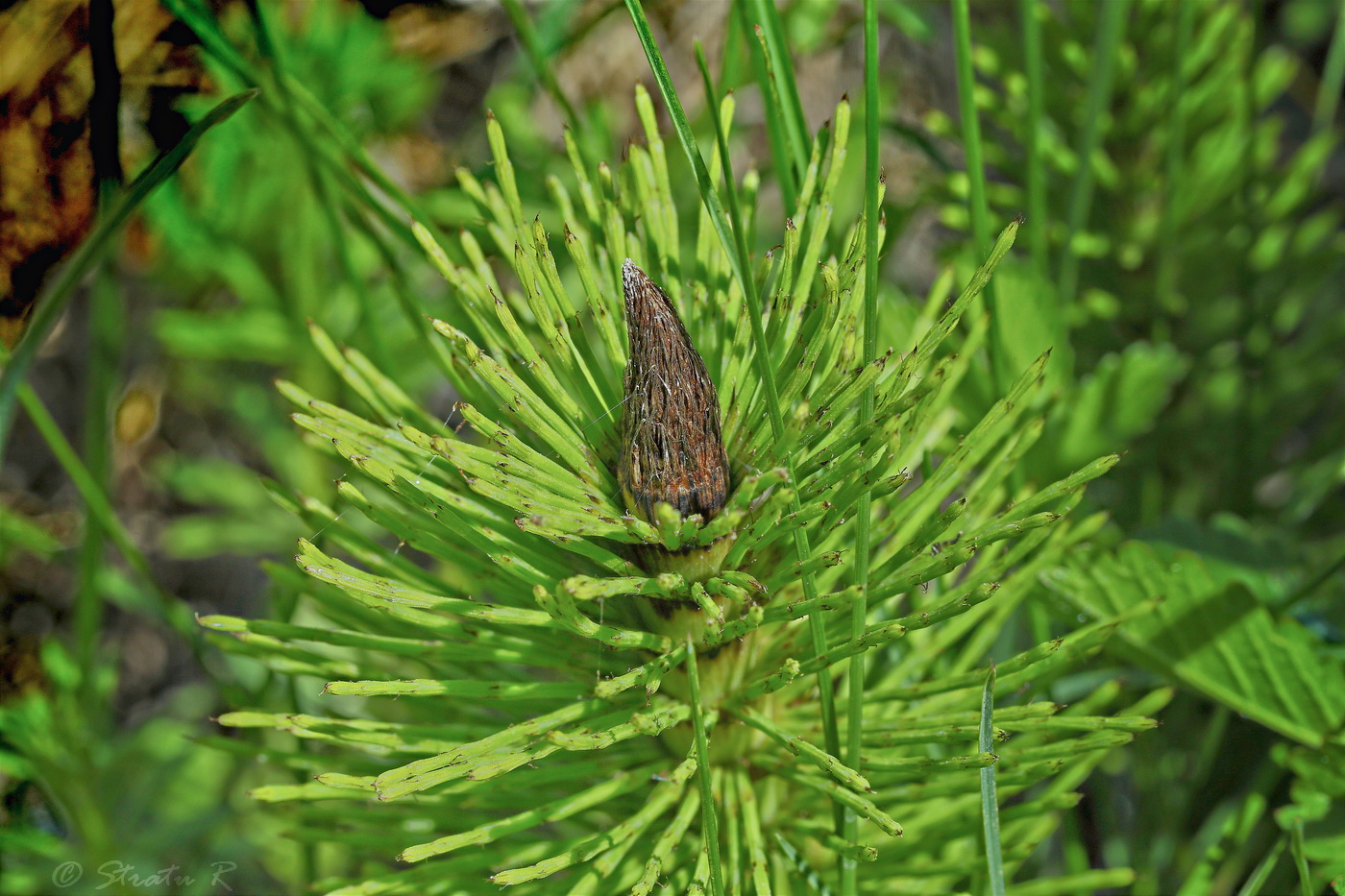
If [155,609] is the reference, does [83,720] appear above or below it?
below

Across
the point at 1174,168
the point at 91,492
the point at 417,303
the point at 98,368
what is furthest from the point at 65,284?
the point at 1174,168

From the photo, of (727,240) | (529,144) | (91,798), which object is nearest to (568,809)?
(727,240)

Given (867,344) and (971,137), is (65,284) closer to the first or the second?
(867,344)

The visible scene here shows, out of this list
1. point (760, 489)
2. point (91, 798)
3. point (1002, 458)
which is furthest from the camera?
point (91, 798)

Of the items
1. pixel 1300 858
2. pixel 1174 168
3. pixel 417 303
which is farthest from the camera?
pixel 1174 168

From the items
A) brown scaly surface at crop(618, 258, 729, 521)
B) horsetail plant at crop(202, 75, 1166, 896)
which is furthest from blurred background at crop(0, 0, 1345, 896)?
brown scaly surface at crop(618, 258, 729, 521)

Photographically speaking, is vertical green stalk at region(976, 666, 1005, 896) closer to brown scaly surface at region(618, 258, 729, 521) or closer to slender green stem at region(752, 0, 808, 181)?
brown scaly surface at region(618, 258, 729, 521)

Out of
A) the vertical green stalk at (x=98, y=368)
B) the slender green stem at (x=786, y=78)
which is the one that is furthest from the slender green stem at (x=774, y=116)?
the vertical green stalk at (x=98, y=368)

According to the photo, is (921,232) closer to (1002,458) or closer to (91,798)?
(1002,458)
